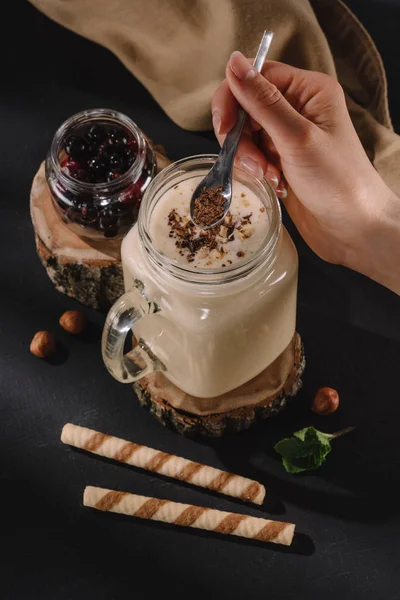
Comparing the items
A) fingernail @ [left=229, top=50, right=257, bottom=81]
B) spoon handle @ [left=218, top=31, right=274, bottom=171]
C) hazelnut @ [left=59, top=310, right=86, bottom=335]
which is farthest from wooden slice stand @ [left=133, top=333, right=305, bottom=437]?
fingernail @ [left=229, top=50, right=257, bottom=81]

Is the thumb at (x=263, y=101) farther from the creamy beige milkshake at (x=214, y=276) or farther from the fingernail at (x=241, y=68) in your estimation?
the creamy beige milkshake at (x=214, y=276)

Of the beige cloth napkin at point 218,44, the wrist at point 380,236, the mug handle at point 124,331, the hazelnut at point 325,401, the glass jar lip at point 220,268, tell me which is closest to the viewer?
the glass jar lip at point 220,268

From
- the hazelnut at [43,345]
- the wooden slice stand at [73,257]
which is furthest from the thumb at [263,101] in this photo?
the hazelnut at [43,345]

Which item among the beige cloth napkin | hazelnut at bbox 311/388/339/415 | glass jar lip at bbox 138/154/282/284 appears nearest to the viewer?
glass jar lip at bbox 138/154/282/284

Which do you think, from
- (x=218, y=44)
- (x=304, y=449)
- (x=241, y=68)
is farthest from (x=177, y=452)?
(x=218, y=44)

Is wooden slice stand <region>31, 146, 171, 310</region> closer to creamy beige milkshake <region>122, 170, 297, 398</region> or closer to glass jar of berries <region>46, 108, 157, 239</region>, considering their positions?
glass jar of berries <region>46, 108, 157, 239</region>

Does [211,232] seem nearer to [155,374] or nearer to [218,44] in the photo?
[155,374]
